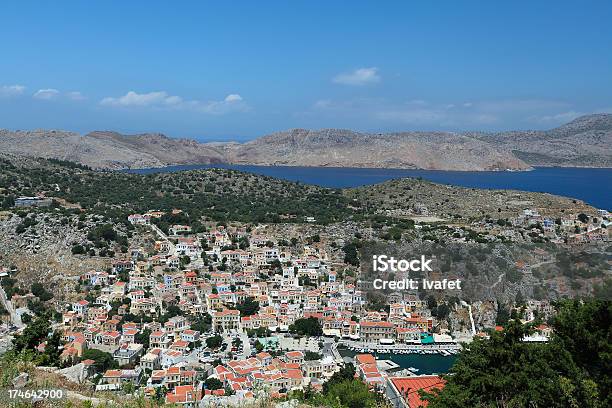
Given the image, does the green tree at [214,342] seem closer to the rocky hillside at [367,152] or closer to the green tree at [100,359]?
the green tree at [100,359]

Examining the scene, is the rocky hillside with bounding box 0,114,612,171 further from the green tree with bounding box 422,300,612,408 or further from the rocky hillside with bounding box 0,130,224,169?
the green tree with bounding box 422,300,612,408

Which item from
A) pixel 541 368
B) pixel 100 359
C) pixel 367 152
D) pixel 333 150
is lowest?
pixel 100 359

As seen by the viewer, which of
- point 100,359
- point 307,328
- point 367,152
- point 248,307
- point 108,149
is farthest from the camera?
point 367,152

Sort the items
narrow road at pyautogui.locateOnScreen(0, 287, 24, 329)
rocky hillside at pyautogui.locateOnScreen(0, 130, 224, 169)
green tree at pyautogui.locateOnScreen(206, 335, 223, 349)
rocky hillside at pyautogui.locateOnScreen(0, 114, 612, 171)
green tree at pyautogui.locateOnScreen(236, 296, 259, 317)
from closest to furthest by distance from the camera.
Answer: green tree at pyautogui.locateOnScreen(206, 335, 223, 349) < narrow road at pyautogui.locateOnScreen(0, 287, 24, 329) < green tree at pyautogui.locateOnScreen(236, 296, 259, 317) < rocky hillside at pyautogui.locateOnScreen(0, 130, 224, 169) < rocky hillside at pyautogui.locateOnScreen(0, 114, 612, 171)

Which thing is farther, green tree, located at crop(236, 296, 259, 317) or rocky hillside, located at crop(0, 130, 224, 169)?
rocky hillside, located at crop(0, 130, 224, 169)

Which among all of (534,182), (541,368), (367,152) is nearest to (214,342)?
(541,368)

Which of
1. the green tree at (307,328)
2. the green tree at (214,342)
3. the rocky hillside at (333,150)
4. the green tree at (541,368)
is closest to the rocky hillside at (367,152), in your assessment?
the rocky hillside at (333,150)

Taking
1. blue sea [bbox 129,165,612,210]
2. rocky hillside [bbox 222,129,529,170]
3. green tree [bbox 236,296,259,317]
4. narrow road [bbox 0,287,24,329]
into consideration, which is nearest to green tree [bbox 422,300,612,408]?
green tree [bbox 236,296,259,317]

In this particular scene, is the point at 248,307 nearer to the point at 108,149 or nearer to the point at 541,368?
the point at 541,368

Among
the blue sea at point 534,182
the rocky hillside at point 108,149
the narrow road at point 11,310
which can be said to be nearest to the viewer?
the narrow road at point 11,310

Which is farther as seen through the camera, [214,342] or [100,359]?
[214,342]
